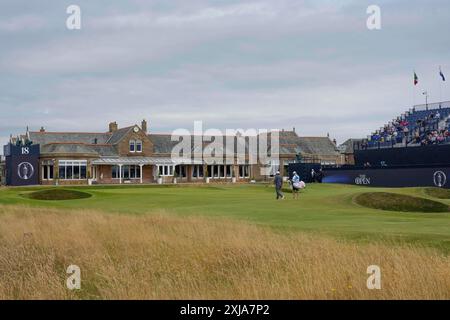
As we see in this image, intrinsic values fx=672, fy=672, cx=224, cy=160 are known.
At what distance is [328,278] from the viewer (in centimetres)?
1196

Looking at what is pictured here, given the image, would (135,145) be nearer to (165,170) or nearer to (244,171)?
(165,170)

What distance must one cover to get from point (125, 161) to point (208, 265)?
217 feet

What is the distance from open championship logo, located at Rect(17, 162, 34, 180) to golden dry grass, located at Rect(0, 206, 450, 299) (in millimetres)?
57116

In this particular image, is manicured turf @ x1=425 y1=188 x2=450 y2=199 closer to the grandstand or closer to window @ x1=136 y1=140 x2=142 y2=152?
the grandstand

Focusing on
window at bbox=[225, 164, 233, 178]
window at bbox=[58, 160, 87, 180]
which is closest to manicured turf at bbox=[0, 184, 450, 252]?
window at bbox=[58, 160, 87, 180]

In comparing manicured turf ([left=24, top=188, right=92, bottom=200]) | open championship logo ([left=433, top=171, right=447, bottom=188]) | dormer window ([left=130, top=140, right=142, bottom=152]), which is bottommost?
manicured turf ([left=24, top=188, right=92, bottom=200])

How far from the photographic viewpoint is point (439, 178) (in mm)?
48844

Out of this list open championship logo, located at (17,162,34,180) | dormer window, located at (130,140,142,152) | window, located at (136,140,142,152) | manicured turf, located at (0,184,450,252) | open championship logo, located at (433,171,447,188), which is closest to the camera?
manicured turf, located at (0,184,450,252)

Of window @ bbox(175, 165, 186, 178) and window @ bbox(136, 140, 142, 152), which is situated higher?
window @ bbox(136, 140, 142, 152)

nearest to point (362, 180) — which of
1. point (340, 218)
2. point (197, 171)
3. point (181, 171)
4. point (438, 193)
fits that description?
point (438, 193)

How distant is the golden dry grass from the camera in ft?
37.9

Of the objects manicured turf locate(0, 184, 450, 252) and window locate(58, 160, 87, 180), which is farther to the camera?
Result: window locate(58, 160, 87, 180)

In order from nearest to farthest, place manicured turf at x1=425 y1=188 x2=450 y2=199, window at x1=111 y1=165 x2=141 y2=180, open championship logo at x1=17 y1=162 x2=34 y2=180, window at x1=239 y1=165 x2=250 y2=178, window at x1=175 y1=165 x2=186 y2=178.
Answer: manicured turf at x1=425 y1=188 x2=450 y2=199 → open championship logo at x1=17 y1=162 x2=34 y2=180 → window at x1=111 y1=165 x2=141 y2=180 → window at x1=175 y1=165 x2=186 y2=178 → window at x1=239 y1=165 x2=250 y2=178
